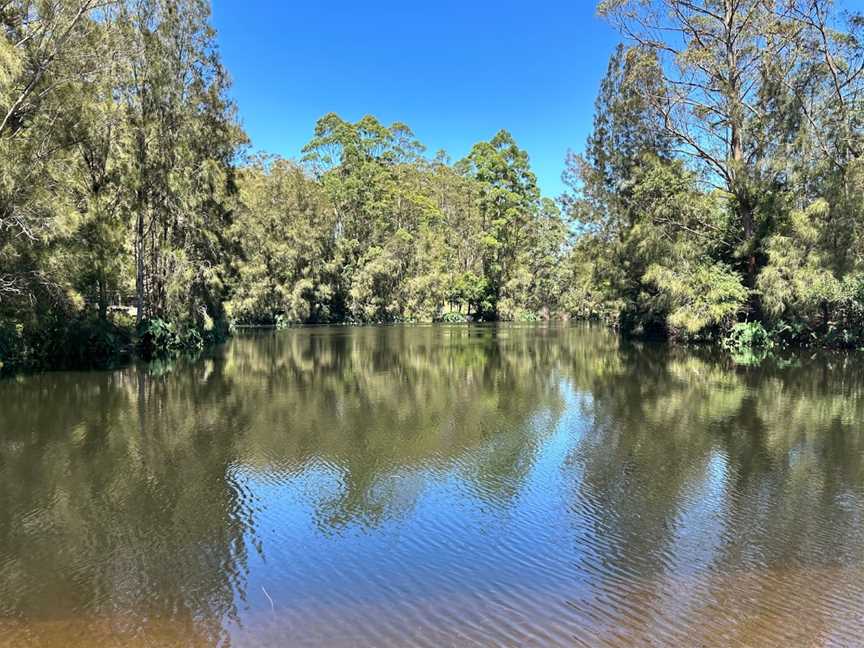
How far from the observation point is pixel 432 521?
6.20 meters

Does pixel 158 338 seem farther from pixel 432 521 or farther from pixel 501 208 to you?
pixel 501 208

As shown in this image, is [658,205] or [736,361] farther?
[658,205]

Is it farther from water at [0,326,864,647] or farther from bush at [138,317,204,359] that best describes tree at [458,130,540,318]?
water at [0,326,864,647]

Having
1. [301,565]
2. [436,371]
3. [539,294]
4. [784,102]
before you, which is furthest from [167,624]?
[539,294]

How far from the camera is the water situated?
4.27 metres

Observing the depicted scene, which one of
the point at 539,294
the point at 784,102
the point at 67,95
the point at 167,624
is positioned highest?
the point at 784,102


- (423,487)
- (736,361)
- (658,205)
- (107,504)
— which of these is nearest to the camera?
(107,504)

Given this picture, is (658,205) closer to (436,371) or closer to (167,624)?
(436,371)

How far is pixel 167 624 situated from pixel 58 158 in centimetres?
1637

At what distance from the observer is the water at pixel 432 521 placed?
4266 mm

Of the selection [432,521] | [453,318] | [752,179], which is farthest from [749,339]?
[453,318]

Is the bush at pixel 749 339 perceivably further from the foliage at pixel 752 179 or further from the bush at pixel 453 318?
the bush at pixel 453 318

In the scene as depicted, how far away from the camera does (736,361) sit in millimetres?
21109

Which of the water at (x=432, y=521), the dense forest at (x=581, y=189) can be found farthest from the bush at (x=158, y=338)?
the water at (x=432, y=521)
